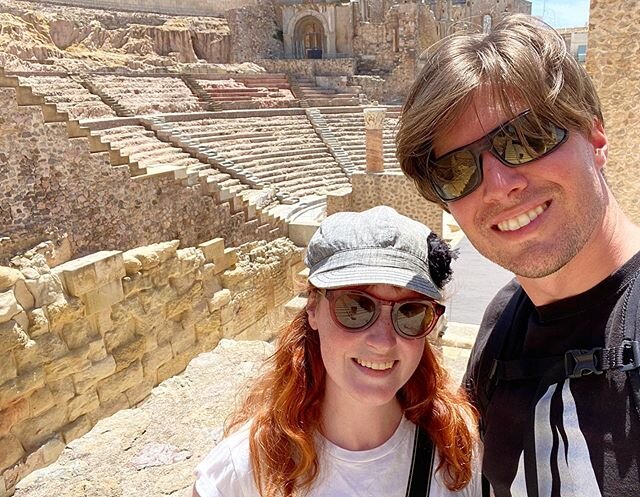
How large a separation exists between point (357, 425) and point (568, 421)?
1.81 ft

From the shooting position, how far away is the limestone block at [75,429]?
4195mm

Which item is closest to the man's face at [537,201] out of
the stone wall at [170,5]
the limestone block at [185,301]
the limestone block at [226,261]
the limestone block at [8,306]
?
the limestone block at [8,306]

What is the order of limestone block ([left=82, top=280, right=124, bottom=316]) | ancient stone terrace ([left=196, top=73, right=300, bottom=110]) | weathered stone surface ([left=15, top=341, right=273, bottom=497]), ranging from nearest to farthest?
weathered stone surface ([left=15, top=341, right=273, bottom=497]), limestone block ([left=82, top=280, right=124, bottom=316]), ancient stone terrace ([left=196, top=73, right=300, bottom=110])

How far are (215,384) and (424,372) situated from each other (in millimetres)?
2029

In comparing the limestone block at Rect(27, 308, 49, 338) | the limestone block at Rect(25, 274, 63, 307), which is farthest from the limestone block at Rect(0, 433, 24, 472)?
the limestone block at Rect(25, 274, 63, 307)

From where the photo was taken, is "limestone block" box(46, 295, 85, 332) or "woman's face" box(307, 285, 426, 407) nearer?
"woman's face" box(307, 285, 426, 407)

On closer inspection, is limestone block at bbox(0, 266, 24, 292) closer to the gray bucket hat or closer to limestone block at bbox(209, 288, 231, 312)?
limestone block at bbox(209, 288, 231, 312)

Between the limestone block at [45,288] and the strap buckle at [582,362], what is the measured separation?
386 centimetres

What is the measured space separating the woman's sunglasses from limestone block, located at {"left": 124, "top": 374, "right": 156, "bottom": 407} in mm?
4113

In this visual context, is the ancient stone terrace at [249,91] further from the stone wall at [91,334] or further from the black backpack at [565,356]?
the black backpack at [565,356]

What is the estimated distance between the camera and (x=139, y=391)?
5.04 metres

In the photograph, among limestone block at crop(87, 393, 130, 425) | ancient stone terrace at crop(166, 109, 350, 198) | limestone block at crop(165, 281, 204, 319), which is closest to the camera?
limestone block at crop(87, 393, 130, 425)

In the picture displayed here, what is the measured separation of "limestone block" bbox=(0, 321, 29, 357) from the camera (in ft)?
12.0

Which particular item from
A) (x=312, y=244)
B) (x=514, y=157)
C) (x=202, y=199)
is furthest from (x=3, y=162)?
(x=514, y=157)
